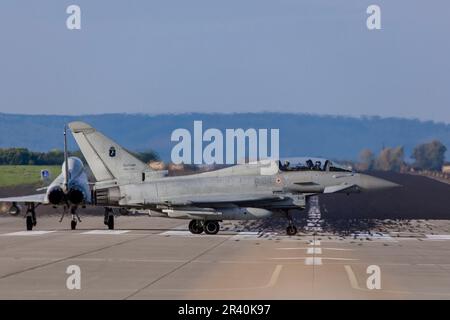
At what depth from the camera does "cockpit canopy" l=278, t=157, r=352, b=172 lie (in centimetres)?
3762

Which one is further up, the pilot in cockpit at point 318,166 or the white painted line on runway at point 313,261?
the pilot in cockpit at point 318,166

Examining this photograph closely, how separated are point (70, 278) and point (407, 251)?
12.1m

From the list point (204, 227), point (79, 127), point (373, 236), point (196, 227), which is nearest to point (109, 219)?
point (79, 127)

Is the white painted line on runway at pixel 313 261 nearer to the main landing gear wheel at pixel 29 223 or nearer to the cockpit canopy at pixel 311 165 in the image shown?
the cockpit canopy at pixel 311 165

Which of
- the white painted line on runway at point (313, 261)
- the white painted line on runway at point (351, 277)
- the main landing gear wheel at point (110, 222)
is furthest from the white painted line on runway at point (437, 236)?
the white painted line on runway at point (351, 277)

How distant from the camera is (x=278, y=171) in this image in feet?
124

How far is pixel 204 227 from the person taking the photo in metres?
38.2

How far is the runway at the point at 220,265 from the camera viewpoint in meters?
18.1

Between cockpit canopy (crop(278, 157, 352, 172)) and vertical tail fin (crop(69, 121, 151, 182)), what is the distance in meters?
5.50

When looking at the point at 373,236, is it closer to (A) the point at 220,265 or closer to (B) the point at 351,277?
(A) the point at 220,265

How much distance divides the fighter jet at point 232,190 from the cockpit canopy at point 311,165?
36 millimetres

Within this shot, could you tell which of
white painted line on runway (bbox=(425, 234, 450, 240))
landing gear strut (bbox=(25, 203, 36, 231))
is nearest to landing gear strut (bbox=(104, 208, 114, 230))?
landing gear strut (bbox=(25, 203, 36, 231))

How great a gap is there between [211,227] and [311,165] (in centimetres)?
431
